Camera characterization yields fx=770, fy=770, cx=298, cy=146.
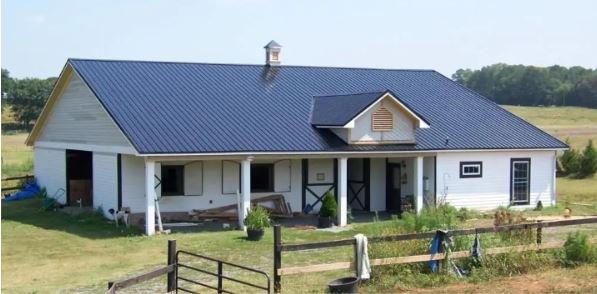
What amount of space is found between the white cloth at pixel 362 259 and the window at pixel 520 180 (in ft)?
53.7

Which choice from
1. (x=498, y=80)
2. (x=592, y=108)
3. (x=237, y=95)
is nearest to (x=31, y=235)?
(x=237, y=95)

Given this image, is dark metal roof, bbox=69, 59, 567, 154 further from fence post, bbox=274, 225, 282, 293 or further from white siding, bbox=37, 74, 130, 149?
fence post, bbox=274, 225, 282, 293

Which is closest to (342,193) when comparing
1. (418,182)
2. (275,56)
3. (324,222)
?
(324,222)

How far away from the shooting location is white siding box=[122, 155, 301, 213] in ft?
76.9

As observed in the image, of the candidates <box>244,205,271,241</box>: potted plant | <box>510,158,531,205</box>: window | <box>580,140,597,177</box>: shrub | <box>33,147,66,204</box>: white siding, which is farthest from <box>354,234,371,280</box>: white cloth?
<box>580,140,597,177</box>: shrub

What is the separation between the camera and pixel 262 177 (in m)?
25.7

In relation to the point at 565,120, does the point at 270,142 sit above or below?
below

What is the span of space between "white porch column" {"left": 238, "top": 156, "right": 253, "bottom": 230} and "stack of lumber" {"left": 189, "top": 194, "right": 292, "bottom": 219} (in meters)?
1.54

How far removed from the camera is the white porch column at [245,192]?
22328 mm

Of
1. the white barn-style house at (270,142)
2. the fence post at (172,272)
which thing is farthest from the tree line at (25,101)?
the fence post at (172,272)

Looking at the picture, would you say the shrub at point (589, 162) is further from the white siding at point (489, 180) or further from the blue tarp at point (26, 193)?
the blue tarp at point (26, 193)

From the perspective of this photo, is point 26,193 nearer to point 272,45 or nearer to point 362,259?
point 272,45

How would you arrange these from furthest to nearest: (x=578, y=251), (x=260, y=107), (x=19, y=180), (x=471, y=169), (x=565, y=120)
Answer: (x=565, y=120)
(x=19, y=180)
(x=471, y=169)
(x=260, y=107)
(x=578, y=251)

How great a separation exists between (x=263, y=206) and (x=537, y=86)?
346 ft
